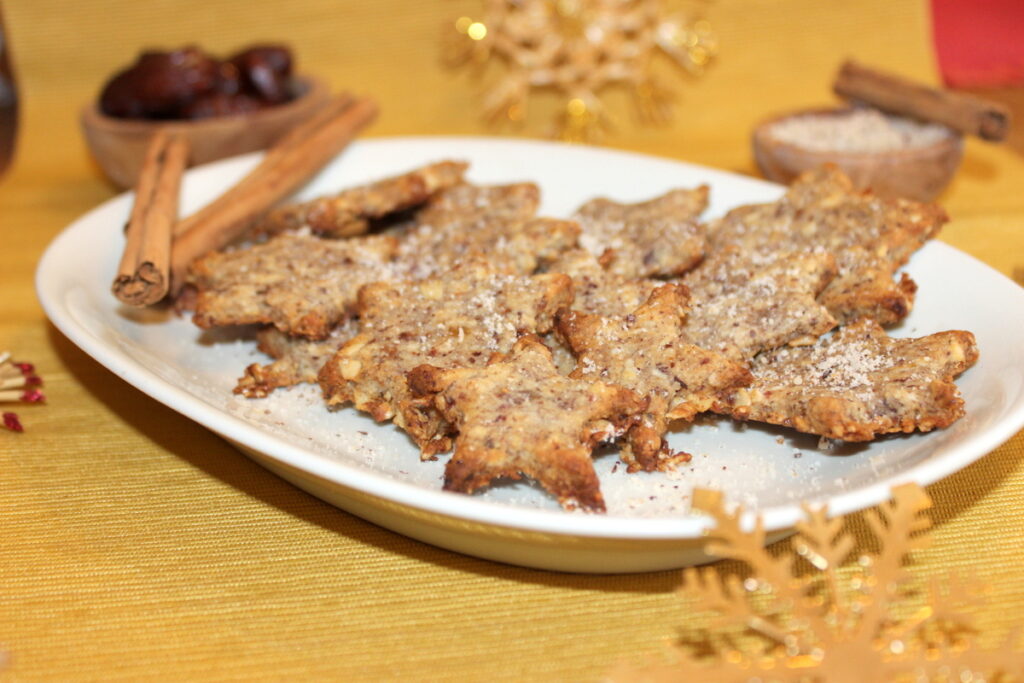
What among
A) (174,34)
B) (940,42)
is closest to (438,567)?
(174,34)

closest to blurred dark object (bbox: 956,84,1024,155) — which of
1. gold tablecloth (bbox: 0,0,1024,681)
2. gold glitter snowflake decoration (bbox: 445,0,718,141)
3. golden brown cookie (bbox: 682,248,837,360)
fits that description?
gold tablecloth (bbox: 0,0,1024,681)

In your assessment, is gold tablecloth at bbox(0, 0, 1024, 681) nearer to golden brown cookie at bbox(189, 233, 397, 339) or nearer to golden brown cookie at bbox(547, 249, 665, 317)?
golden brown cookie at bbox(189, 233, 397, 339)

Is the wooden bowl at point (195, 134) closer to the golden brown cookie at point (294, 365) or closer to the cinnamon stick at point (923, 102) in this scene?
the golden brown cookie at point (294, 365)

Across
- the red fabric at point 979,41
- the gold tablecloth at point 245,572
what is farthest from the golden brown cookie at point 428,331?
the red fabric at point 979,41

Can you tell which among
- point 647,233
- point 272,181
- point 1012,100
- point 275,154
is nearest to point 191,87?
point 275,154

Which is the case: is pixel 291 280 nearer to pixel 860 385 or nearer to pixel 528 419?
pixel 528 419

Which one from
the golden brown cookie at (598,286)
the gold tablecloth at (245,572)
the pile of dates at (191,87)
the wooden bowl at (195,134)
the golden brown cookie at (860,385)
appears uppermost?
the golden brown cookie at (860,385)

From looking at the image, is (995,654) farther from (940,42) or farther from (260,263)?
(940,42)
